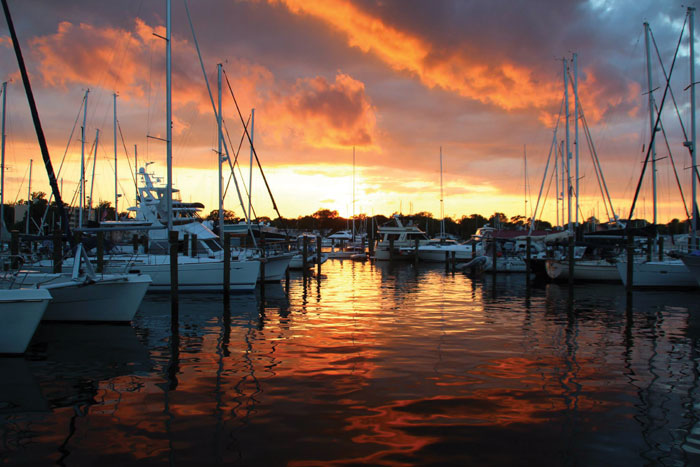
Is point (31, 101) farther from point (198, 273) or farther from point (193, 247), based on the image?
point (193, 247)

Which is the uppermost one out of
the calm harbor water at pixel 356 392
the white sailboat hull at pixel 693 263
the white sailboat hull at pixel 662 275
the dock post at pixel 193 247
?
the dock post at pixel 193 247

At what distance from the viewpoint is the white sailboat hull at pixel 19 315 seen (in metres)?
10.3

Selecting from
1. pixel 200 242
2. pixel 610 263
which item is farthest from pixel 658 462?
pixel 610 263

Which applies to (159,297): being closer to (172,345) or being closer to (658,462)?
(172,345)

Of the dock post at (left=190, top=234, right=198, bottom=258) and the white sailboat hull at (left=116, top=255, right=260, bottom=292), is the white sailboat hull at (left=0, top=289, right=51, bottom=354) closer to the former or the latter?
the white sailboat hull at (left=116, top=255, right=260, bottom=292)

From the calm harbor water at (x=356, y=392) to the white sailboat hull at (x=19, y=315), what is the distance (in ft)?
1.30

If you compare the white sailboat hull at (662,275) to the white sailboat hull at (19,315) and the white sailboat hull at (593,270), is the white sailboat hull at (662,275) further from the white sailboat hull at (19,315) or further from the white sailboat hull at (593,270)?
the white sailboat hull at (19,315)

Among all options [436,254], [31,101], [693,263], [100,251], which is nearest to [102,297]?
[31,101]

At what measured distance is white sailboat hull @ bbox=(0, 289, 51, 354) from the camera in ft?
33.7

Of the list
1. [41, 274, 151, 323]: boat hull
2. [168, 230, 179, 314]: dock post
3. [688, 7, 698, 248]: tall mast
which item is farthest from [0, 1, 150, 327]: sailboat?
[688, 7, 698, 248]: tall mast

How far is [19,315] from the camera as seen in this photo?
34.2 ft

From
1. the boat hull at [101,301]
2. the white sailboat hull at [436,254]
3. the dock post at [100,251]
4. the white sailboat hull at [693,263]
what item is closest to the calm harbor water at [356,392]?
the boat hull at [101,301]

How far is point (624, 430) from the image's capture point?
6.86 m

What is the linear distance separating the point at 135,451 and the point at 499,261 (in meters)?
33.2
